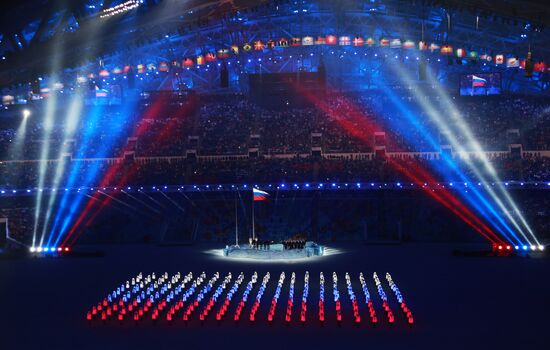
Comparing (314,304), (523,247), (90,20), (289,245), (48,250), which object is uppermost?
(90,20)

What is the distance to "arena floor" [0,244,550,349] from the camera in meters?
20.5

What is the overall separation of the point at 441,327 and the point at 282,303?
6.23 metres

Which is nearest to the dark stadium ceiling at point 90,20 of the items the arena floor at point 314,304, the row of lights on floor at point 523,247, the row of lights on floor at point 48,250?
the arena floor at point 314,304

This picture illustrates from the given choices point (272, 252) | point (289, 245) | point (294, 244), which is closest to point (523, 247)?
point (294, 244)

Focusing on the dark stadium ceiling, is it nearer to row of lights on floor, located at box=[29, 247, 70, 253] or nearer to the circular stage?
the circular stage

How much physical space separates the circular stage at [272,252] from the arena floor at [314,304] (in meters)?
1.31

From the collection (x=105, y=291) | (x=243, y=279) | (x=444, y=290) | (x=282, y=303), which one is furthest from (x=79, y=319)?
(x=444, y=290)

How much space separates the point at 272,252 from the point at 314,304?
13735mm

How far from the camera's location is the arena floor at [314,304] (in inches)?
805

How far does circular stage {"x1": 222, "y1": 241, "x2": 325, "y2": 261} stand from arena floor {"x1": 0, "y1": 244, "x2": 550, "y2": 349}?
1311 millimetres

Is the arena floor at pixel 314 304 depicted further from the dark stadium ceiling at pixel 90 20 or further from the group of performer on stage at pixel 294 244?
the dark stadium ceiling at pixel 90 20

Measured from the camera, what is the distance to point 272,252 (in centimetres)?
3922

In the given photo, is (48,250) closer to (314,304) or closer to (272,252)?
(272,252)

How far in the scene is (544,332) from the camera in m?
21.0
